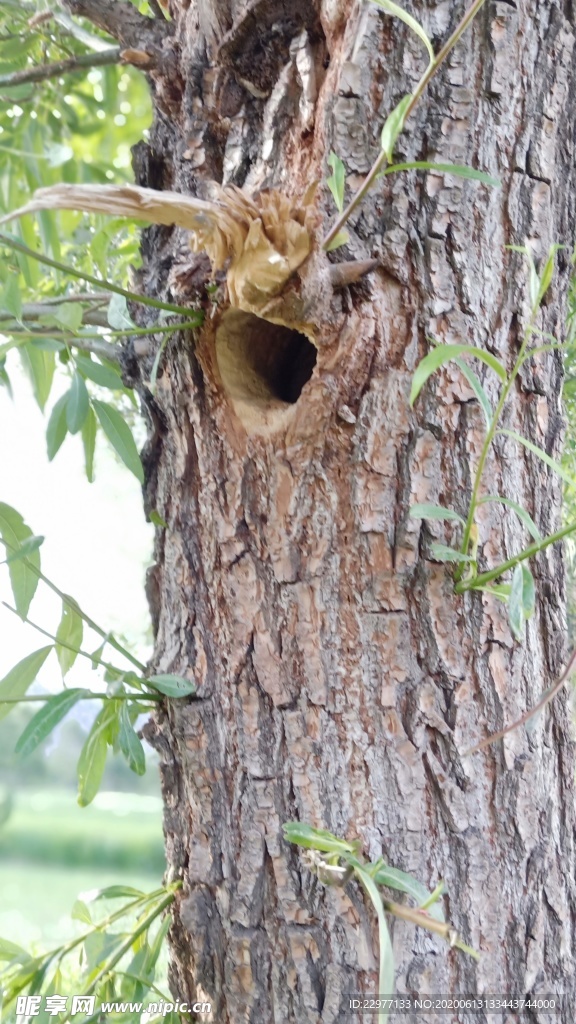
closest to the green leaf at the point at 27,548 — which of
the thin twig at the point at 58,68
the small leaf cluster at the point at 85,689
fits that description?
the small leaf cluster at the point at 85,689

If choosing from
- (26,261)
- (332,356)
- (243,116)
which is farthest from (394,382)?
(26,261)

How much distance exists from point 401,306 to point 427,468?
137 millimetres

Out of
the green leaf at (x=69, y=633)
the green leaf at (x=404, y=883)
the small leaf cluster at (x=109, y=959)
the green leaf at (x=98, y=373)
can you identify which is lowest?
the small leaf cluster at (x=109, y=959)

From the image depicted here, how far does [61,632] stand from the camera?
727 millimetres

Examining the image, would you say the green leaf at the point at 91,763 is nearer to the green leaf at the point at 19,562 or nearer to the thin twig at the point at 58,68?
the green leaf at the point at 19,562

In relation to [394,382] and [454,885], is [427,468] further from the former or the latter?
[454,885]

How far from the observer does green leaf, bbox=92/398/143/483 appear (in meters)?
0.69

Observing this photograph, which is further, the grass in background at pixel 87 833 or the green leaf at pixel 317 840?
the grass in background at pixel 87 833

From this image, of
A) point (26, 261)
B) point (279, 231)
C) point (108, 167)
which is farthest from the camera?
point (108, 167)

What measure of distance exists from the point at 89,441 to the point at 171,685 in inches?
11.0

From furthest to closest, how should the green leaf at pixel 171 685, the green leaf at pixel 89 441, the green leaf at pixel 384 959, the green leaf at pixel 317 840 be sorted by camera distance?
the green leaf at pixel 89 441
the green leaf at pixel 171 685
the green leaf at pixel 317 840
the green leaf at pixel 384 959

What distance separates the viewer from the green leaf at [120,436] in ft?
2.27

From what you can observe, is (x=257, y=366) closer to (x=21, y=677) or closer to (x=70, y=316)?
(x=70, y=316)

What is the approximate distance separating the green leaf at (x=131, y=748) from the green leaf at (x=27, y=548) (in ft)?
0.55
